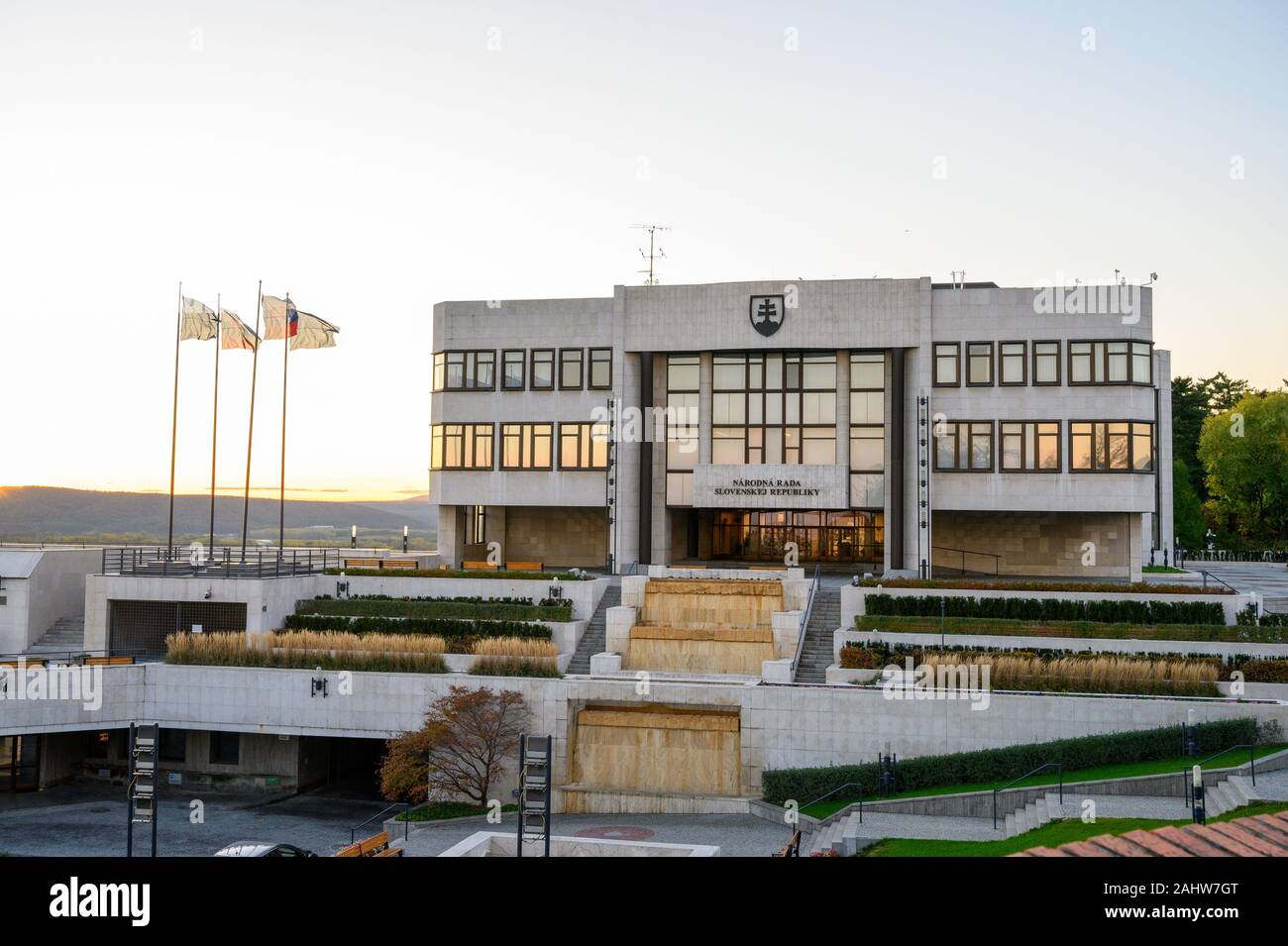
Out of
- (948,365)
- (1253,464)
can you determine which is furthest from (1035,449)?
(1253,464)

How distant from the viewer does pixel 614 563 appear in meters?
48.4

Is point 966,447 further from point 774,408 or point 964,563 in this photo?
point 774,408

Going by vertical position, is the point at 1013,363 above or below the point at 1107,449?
above

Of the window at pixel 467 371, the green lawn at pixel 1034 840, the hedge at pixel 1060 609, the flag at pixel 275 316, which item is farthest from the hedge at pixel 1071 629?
the flag at pixel 275 316

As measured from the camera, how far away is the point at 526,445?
5044 cm

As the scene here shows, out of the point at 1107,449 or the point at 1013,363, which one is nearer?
the point at 1107,449

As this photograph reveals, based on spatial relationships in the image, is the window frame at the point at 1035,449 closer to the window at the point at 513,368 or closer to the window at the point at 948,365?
the window at the point at 948,365

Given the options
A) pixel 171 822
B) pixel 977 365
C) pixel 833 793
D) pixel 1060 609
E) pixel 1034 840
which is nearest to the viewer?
pixel 1034 840

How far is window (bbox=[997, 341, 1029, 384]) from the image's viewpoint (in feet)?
153

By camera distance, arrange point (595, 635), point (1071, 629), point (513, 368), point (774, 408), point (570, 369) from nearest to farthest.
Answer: point (1071, 629) → point (595, 635) → point (774, 408) → point (570, 369) → point (513, 368)

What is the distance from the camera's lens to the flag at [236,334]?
44656mm

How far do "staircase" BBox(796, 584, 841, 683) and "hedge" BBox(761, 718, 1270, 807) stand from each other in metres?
5.45

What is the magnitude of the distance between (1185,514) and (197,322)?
68806mm
